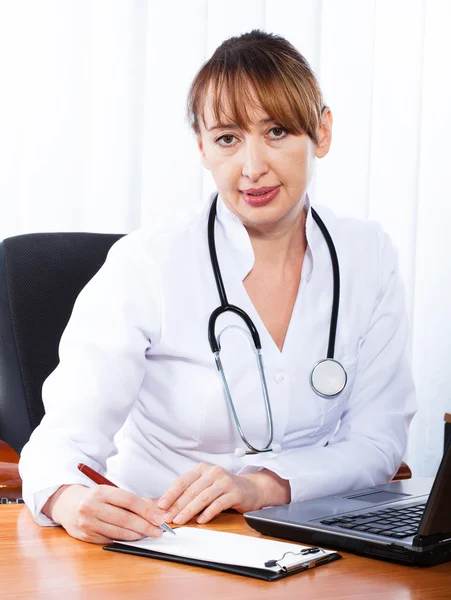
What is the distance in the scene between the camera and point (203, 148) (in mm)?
1457

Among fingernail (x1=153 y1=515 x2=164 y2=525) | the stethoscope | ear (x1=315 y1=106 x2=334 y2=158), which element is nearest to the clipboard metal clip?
fingernail (x1=153 y1=515 x2=164 y2=525)

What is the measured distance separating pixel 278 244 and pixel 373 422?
35 cm

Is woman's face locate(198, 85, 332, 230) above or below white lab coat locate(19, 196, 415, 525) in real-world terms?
above

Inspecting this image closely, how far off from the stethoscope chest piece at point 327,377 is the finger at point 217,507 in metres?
0.33

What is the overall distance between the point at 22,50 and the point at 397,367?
4.21ft

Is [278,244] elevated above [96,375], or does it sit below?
above

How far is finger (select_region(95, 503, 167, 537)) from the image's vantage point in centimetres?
94

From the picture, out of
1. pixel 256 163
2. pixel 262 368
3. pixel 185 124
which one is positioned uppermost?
pixel 185 124

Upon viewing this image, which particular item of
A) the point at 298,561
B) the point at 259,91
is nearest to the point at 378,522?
the point at 298,561

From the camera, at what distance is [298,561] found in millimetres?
851

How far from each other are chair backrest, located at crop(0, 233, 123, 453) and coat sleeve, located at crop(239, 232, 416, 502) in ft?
1.68

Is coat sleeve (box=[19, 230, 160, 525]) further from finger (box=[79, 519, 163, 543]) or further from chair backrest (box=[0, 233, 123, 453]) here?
chair backrest (box=[0, 233, 123, 453])

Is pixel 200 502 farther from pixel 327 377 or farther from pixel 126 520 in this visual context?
pixel 327 377

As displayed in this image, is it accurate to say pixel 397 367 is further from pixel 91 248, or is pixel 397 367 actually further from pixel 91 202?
pixel 91 202
